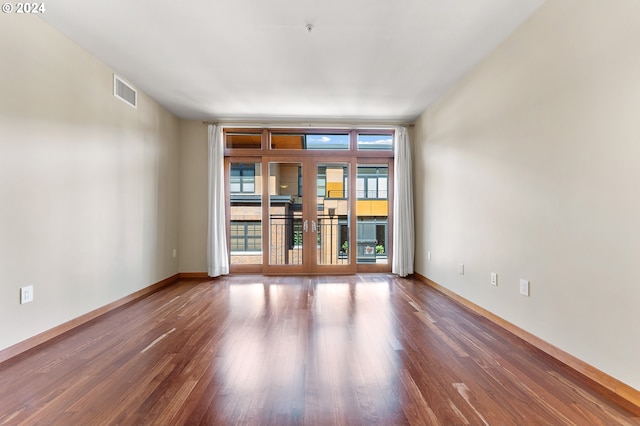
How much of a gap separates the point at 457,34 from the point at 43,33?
11.9 feet

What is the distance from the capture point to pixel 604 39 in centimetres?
184

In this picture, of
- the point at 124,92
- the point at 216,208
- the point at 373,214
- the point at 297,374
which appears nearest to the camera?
the point at 297,374

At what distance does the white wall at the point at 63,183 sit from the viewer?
2.21 m

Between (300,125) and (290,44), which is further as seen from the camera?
(300,125)

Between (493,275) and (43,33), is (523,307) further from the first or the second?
(43,33)

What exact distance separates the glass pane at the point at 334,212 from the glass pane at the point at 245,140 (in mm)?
1313

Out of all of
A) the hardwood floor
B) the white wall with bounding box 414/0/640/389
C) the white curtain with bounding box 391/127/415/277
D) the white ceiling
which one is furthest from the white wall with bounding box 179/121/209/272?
the white wall with bounding box 414/0/640/389

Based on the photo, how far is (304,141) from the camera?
17.0ft

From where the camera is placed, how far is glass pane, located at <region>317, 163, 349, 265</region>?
5234 mm

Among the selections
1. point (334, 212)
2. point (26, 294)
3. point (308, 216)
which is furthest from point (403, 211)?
point (26, 294)

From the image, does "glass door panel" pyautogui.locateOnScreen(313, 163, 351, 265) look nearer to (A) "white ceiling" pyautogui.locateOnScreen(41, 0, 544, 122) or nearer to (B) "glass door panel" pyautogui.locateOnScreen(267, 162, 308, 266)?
(B) "glass door panel" pyautogui.locateOnScreen(267, 162, 308, 266)

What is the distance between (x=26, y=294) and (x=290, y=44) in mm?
3113

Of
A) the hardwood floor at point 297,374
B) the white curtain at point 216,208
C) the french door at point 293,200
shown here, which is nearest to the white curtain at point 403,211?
the french door at point 293,200

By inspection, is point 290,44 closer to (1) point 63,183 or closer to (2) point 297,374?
(1) point 63,183
